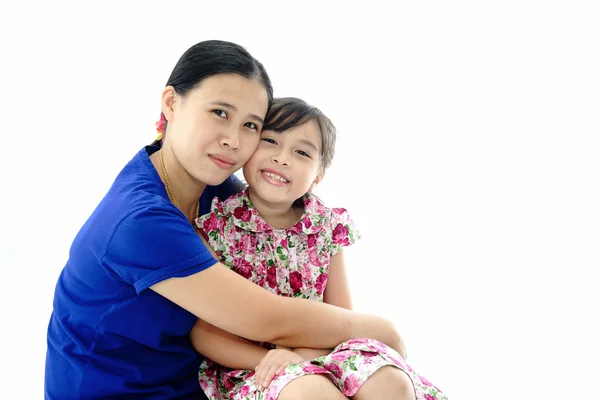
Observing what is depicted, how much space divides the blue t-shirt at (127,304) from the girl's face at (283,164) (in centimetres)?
27

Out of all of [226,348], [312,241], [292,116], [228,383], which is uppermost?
[292,116]

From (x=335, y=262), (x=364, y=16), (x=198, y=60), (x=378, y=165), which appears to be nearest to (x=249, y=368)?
(x=335, y=262)

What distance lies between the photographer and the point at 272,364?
1.55m

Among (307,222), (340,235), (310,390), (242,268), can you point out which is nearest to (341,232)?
(340,235)

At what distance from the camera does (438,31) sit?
3.47 meters

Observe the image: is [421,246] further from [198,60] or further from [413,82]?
[198,60]

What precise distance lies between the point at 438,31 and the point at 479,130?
1.82 ft

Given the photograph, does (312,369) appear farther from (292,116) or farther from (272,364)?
(292,116)

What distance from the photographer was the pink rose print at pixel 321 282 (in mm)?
1919

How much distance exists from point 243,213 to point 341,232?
0.31 m

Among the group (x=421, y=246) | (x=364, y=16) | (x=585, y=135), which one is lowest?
(x=421, y=246)

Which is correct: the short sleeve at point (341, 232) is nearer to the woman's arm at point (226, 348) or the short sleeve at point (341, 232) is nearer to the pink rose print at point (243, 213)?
the pink rose print at point (243, 213)

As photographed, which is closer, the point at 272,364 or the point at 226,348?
the point at 272,364

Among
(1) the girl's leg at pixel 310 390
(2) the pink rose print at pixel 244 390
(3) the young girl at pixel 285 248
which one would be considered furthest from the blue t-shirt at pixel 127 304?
(1) the girl's leg at pixel 310 390
